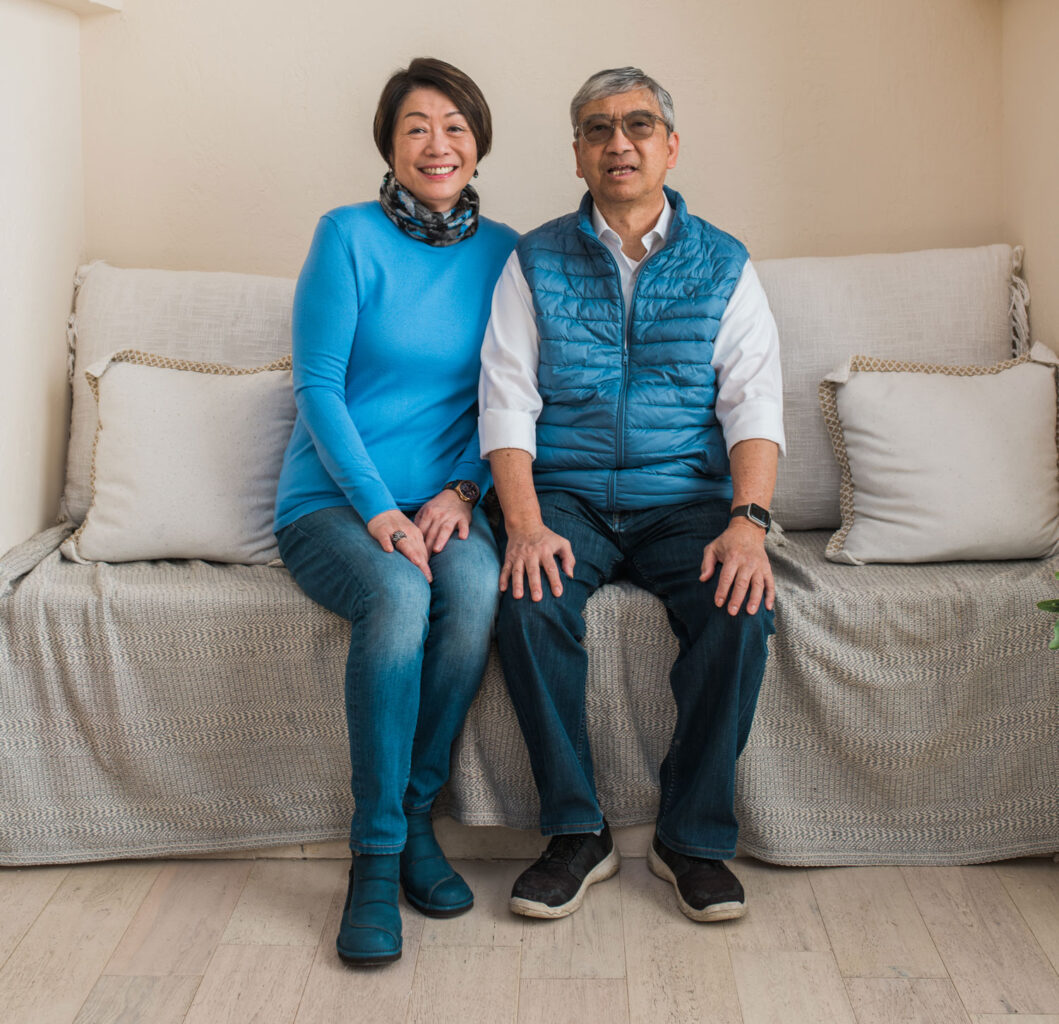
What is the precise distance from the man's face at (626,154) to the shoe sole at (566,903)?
3.64 ft

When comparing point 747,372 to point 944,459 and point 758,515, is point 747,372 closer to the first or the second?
point 758,515

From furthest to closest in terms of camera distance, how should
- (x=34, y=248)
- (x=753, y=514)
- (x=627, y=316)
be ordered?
(x=34, y=248) < (x=627, y=316) < (x=753, y=514)

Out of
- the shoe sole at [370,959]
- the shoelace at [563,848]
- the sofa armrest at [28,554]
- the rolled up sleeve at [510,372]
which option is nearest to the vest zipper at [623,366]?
the rolled up sleeve at [510,372]

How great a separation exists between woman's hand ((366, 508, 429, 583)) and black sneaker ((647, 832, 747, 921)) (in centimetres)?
60

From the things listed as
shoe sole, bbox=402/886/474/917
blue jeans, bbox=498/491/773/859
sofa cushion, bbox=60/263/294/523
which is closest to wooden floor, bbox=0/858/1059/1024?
shoe sole, bbox=402/886/474/917

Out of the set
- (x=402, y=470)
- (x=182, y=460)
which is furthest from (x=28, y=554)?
(x=402, y=470)

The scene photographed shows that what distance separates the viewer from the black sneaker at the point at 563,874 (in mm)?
1668

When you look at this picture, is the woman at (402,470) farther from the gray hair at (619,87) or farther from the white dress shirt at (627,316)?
the gray hair at (619,87)

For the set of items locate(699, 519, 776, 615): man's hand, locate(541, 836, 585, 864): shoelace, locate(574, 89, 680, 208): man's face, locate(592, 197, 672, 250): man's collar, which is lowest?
locate(541, 836, 585, 864): shoelace

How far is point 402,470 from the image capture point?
1.89 meters

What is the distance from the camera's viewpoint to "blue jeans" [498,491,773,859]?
1.68m

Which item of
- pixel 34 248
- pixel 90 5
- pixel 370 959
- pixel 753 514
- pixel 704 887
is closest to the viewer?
pixel 370 959

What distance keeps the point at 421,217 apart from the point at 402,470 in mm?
437

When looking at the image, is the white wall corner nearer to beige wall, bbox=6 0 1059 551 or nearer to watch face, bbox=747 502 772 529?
→ beige wall, bbox=6 0 1059 551
